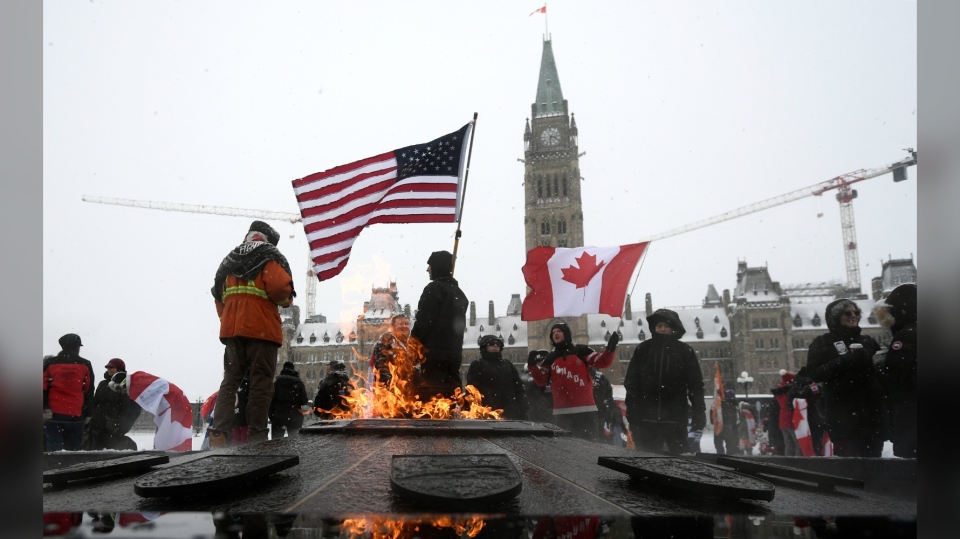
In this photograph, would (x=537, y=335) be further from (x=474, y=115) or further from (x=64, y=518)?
(x=64, y=518)

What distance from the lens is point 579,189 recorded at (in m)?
74.3

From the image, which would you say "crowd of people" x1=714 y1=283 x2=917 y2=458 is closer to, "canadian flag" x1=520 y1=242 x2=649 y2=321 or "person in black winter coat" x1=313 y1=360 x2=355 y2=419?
"canadian flag" x1=520 y1=242 x2=649 y2=321

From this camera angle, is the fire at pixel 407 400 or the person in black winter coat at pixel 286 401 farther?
the person in black winter coat at pixel 286 401

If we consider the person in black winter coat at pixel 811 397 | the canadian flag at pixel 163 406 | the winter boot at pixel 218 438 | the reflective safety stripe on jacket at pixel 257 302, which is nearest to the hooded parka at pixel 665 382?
the person in black winter coat at pixel 811 397

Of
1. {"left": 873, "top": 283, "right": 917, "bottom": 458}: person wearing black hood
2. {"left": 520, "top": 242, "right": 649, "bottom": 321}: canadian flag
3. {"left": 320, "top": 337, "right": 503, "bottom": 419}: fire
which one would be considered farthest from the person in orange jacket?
{"left": 520, "top": 242, "right": 649, "bottom": 321}: canadian flag

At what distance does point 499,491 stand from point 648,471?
51 cm

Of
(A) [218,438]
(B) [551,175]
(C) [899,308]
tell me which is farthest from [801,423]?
(B) [551,175]

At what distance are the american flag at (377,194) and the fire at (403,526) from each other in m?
4.84

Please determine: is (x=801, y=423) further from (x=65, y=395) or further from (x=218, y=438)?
(x=65, y=395)

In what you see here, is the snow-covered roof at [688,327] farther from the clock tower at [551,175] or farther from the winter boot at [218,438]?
the winter boot at [218,438]

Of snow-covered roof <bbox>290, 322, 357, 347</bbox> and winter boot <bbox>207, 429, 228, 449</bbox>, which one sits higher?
winter boot <bbox>207, 429, 228, 449</bbox>

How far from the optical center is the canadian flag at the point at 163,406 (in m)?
7.80

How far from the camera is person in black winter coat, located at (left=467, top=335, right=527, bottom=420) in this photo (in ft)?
21.7

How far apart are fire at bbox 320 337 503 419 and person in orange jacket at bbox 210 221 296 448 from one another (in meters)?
1.18
